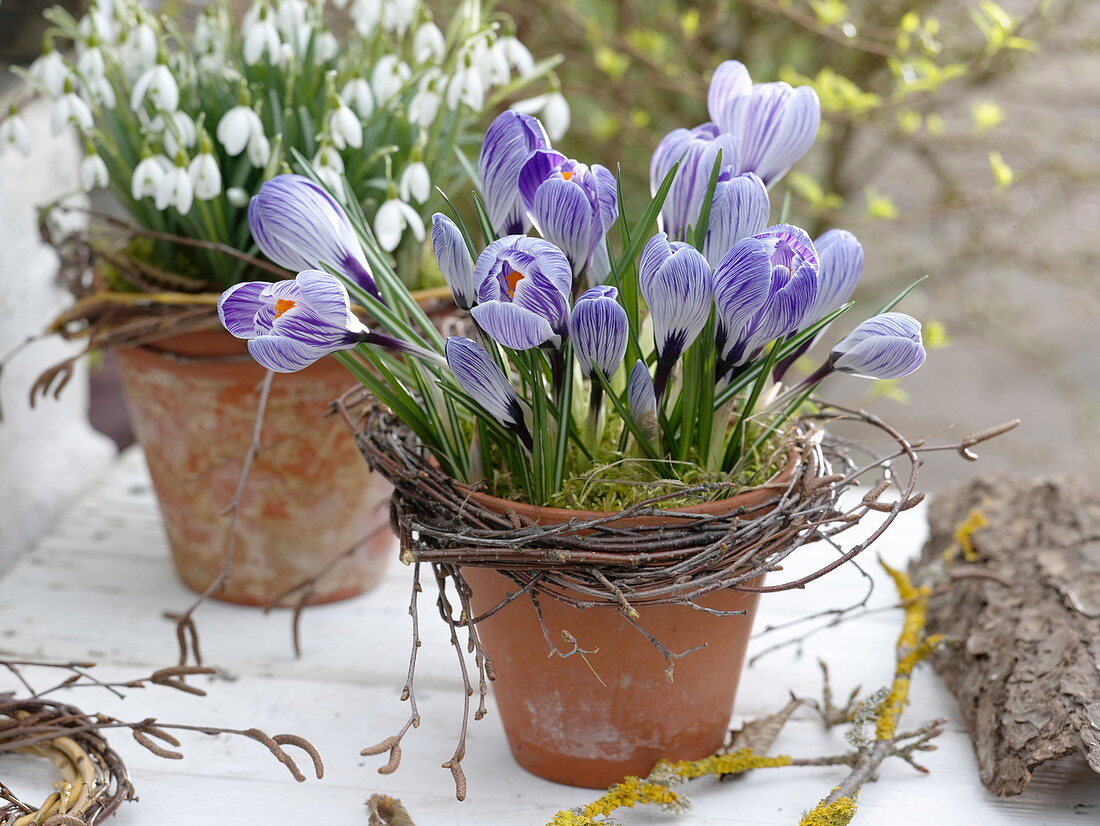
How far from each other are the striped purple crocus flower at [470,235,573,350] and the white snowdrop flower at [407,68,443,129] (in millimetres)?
300

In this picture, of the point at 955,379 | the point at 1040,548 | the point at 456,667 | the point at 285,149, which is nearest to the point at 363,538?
the point at 456,667

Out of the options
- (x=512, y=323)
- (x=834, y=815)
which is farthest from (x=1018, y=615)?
(x=512, y=323)

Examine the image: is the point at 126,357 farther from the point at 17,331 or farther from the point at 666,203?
the point at 666,203

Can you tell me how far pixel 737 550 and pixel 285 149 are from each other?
0.47 m

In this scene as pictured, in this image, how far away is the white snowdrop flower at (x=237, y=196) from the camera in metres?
0.79

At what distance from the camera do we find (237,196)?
31.3 inches

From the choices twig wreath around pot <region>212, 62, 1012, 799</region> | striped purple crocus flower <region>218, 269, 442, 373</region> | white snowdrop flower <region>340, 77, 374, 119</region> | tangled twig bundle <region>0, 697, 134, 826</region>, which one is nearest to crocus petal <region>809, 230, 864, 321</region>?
twig wreath around pot <region>212, 62, 1012, 799</region>

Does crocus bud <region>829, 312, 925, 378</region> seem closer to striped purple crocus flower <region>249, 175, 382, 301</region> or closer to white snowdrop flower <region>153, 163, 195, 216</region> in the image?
striped purple crocus flower <region>249, 175, 382, 301</region>

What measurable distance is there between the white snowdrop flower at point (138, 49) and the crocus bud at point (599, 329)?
419 millimetres

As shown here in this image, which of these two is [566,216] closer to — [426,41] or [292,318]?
[292,318]

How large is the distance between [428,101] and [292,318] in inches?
12.6

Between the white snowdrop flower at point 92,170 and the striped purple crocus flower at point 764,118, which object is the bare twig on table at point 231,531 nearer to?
the white snowdrop flower at point 92,170

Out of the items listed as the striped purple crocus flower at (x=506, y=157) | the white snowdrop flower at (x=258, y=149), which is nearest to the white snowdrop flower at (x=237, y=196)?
the white snowdrop flower at (x=258, y=149)

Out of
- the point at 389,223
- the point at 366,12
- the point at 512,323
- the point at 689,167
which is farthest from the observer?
the point at 366,12
